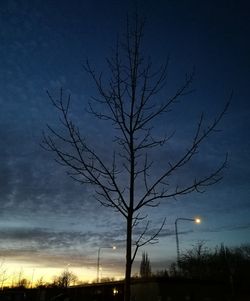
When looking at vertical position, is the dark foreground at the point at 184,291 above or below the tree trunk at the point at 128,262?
above

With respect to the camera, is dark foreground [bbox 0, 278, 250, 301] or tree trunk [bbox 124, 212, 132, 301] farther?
dark foreground [bbox 0, 278, 250, 301]

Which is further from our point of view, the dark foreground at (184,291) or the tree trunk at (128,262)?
the dark foreground at (184,291)

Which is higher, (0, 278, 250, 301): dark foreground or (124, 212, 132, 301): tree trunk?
(0, 278, 250, 301): dark foreground

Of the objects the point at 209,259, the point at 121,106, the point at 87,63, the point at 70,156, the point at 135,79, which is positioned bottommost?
the point at 70,156

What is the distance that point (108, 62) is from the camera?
673 centimetres

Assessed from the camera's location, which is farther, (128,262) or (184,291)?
(184,291)

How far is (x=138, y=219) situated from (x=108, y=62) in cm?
300

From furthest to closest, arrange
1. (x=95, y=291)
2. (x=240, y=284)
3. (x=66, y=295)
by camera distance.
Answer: (x=66, y=295) < (x=95, y=291) < (x=240, y=284)

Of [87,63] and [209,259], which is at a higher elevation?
[209,259]

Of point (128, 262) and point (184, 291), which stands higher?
point (184, 291)

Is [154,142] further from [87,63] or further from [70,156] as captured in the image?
[87,63]

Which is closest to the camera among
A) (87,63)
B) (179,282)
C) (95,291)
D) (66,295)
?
(87,63)

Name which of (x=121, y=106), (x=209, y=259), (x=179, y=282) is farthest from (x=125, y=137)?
(x=209, y=259)

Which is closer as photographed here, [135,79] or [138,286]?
[135,79]
